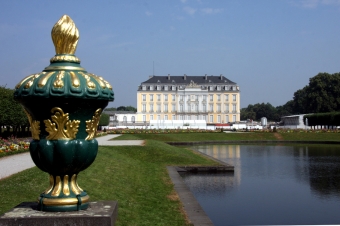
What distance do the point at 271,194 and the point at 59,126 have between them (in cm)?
821

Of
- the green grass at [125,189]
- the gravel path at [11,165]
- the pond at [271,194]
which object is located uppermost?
the gravel path at [11,165]

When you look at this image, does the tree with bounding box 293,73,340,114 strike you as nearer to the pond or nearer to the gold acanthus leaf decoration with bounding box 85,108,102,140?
the pond

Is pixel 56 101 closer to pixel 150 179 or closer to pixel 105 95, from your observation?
pixel 105 95

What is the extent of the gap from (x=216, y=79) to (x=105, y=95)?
7565 cm

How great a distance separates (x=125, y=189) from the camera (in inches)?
366

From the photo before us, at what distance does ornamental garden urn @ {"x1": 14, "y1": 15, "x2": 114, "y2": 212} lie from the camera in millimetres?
3537

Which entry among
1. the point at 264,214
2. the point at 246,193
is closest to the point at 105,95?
the point at 264,214

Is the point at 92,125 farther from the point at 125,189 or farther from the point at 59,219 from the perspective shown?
the point at 125,189

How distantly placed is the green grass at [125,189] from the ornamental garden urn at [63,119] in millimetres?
2554

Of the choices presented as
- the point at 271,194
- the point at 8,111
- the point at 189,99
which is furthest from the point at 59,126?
the point at 189,99

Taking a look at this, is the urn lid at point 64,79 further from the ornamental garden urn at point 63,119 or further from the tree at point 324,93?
the tree at point 324,93

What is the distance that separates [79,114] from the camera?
3.70 metres

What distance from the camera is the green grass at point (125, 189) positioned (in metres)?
6.77

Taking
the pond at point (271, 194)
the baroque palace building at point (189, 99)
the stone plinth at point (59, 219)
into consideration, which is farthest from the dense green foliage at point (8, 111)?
the baroque palace building at point (189, 99)
